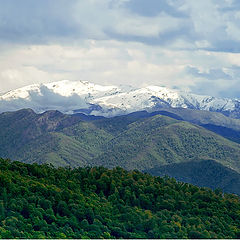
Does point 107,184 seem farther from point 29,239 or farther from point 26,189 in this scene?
point 29,239

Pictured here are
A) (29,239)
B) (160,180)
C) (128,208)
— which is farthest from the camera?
(160,180)

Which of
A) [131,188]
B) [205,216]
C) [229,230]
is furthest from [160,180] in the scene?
[229,230]

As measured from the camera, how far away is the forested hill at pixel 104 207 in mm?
109938

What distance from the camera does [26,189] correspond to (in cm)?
12756

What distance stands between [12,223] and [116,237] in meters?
23.9

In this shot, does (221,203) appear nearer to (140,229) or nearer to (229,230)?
(229,230)

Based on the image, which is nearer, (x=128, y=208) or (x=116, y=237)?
(x=116, y=237)

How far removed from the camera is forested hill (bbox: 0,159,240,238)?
10994cm

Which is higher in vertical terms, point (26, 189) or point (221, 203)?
point (26, 189)

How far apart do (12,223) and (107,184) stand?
54949 mm

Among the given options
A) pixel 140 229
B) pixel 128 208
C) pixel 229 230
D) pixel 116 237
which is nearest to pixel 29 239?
pixel 116 237

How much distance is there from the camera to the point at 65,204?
122312 millimetres

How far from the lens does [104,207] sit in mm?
128250

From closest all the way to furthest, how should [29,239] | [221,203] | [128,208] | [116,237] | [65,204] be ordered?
[29,239]
[116,237]
[65,204]
[128,208]
[221,203]
